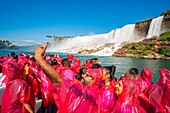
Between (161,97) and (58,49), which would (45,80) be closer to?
(161,97)

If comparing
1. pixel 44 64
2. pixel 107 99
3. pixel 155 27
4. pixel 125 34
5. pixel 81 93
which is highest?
pixel 44 64

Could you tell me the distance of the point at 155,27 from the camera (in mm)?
74188

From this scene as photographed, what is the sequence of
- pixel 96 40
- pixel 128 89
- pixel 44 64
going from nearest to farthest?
1. pixel 44 64
2. pixel 128 89
3. pixel 96 40

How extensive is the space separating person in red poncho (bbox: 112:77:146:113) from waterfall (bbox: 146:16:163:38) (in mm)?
71434

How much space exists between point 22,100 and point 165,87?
2244mm

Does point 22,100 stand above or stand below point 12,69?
below

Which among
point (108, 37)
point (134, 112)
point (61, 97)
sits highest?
point (61, 97)

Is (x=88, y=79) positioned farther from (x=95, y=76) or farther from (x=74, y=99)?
(x=74, y=99)

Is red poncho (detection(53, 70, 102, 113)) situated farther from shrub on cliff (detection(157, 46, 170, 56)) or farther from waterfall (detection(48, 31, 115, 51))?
waterfall (detection(48, 31, 115, 51))

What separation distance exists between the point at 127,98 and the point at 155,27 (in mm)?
73856

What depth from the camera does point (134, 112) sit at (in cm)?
388

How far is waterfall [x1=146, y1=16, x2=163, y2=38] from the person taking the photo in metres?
72.8

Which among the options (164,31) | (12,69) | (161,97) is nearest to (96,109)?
(161,97)

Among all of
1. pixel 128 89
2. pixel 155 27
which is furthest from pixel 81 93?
pixel 155 27
